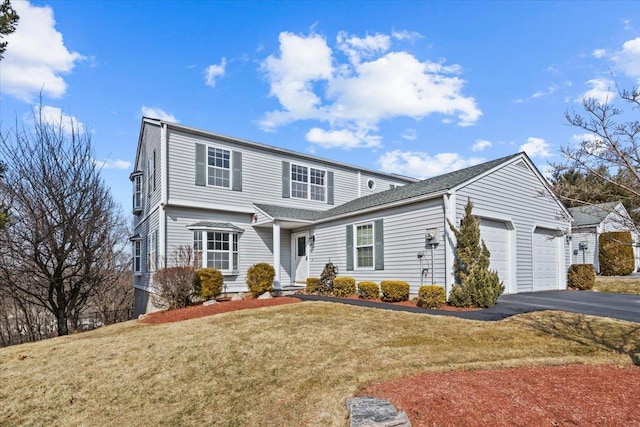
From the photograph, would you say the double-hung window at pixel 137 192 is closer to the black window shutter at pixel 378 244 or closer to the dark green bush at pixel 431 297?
the black window shutter at pixel 378 244

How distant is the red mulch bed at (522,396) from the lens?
354cm

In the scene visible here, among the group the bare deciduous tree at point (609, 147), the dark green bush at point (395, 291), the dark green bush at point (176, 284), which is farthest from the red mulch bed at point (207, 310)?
the bare deciduous tree at point (609, 147)

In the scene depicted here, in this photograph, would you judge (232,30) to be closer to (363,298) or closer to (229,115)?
(229,115)

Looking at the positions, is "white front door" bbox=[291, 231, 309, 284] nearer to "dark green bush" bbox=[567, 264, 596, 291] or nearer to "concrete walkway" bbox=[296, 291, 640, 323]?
"concrete walkway" bbox=[296, 291, 640, 323]

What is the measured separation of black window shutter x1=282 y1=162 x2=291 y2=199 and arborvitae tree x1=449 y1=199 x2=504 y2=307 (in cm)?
821

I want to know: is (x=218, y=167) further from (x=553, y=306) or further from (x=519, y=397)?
(x=519, y=397)

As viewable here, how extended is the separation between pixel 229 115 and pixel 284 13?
216 inches

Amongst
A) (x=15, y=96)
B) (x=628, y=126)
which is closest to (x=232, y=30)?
(x=15, y=96)

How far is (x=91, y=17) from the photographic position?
11.4m

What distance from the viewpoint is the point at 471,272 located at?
9367 mm

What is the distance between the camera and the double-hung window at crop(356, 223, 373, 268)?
41.6 ft

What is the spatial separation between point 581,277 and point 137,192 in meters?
19.3

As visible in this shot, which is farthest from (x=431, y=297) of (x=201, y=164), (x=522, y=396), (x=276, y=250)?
(x=201, y=164)

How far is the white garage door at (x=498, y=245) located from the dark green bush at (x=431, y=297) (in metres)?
2.58
